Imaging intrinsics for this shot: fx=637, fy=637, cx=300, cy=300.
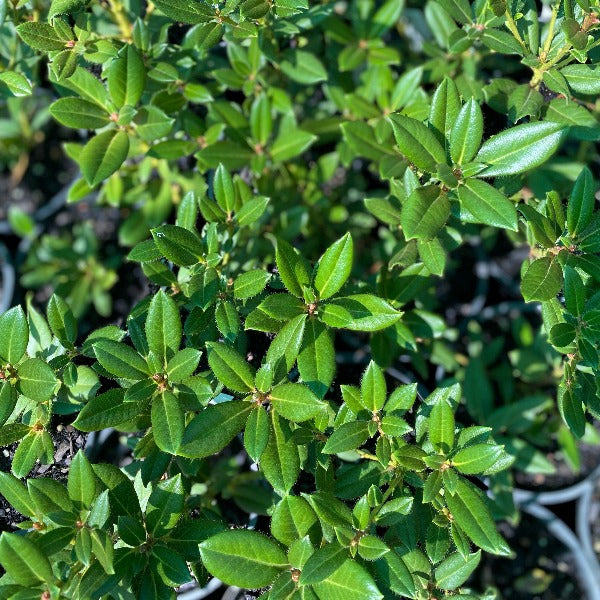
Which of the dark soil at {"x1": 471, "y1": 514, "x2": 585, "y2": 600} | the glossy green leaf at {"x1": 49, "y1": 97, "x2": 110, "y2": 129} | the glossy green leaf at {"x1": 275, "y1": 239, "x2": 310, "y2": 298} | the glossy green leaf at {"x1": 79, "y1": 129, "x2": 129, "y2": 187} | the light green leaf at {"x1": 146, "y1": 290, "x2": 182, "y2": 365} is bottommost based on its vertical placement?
the dark soil at {"x1": 471, "y1": 514, "x2": 585, "y2": 600}

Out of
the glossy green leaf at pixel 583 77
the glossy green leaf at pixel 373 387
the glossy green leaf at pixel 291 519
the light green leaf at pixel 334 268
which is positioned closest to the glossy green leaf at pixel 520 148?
the glossy green leaf at pixel 583 77

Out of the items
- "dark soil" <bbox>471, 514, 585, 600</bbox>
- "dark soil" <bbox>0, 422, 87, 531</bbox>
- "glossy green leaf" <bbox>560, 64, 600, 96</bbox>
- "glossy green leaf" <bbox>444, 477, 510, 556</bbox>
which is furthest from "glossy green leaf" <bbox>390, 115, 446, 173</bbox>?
"dark soil" <bbox>471, 514, 585, 600</bbox>

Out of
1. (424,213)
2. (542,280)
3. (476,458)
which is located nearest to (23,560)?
(476,458)

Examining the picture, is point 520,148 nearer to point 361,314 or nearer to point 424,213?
point 424,213

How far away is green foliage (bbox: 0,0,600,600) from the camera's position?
3.43 feet

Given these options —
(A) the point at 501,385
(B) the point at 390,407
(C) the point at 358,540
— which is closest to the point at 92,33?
(B) the point at 390,407

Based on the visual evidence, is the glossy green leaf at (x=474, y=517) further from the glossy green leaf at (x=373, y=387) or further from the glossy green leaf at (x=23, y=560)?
the glossy green leaf at (x=23, y=560)

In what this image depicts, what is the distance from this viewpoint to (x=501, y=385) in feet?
6.35

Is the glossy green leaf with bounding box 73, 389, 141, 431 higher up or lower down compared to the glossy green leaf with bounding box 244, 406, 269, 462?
higher up

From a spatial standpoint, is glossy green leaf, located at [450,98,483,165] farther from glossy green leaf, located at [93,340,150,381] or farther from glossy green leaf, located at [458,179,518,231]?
glossy green leaf, located at [93,340,150,381]

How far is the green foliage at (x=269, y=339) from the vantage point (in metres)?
1.05

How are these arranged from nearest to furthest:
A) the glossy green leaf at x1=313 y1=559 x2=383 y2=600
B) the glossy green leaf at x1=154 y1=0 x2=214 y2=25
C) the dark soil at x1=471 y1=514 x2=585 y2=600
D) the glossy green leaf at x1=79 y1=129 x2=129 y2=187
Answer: the glossy green leaf at x1=313 y1=559 x2=383 y2=600, the glossy green leaf at x1=154 y1=0 x2=214 y2=25, the glossy green leaf at x1=79 y1=129 x2=129 y2=187, the dark soil at x1=471 y1=514 x2=585 y2=600

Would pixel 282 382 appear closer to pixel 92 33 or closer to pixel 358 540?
pixel 358 540

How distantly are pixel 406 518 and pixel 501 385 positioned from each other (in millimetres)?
924
